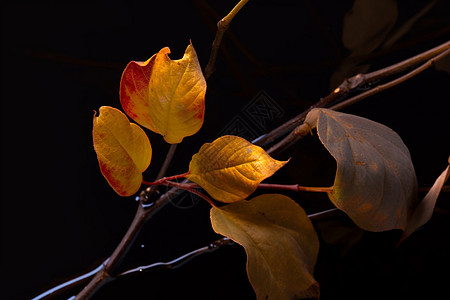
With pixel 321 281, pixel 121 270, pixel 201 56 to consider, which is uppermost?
pixel 201 56

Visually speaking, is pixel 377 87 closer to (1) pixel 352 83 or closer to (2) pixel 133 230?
(1) pixel 352 83

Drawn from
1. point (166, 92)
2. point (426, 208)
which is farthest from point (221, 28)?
point (426, 208)

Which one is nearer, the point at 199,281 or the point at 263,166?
the point at 263,166

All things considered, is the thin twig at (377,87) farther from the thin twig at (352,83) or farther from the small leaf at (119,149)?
the small leaf at (119,149)

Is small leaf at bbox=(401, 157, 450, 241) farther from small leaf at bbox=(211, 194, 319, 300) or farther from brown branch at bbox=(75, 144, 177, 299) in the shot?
brown branch at bbox=(75, 144, 177, 299)

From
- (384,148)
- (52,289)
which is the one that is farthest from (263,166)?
(52,289)

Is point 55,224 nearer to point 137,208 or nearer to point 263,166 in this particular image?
point 137,208

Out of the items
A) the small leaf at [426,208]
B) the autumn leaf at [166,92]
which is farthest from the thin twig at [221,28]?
the small leaf at [426,208]

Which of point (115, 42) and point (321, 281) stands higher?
point (115, 42)
